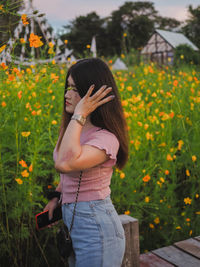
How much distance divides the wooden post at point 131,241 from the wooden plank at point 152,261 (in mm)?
144

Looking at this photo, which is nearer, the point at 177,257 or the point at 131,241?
the point at 131,241

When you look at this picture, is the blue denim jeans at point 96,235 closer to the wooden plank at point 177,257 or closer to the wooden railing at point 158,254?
the wooden railing at point 158,254

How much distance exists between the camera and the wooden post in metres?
1.64

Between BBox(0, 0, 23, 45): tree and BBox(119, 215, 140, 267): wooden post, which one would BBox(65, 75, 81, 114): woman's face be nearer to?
BBox(0, 0, 23, 45): tree

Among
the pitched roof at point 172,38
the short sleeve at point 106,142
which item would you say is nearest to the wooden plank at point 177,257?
the short sleeve at point 106,142

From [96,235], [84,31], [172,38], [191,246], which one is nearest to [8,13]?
[96,235]

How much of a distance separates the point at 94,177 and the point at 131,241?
2.07 feet

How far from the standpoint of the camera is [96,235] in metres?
1.18

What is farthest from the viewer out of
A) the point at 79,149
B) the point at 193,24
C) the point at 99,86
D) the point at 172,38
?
the point at 193,24

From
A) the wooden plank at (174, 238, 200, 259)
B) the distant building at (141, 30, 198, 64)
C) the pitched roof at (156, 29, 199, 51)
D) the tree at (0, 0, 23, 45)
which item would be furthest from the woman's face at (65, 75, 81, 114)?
the pitched roof at (156, 29, 199, 51)

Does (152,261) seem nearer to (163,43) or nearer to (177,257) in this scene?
(177,257)

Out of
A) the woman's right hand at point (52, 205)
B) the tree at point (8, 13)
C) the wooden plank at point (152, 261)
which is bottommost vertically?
the wooden plank at point (152, 261)

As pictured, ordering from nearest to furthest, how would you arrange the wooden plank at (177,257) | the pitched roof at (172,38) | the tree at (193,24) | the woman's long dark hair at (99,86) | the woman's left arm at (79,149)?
1. the woman's left arm at (79,149)
2. the woman's long dark hair at (99,86)
3. the wooden plank at (177,257)
4. the pitched roof at (172,38)
5. the tree at (193,24)

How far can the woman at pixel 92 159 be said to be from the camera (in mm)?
1134
